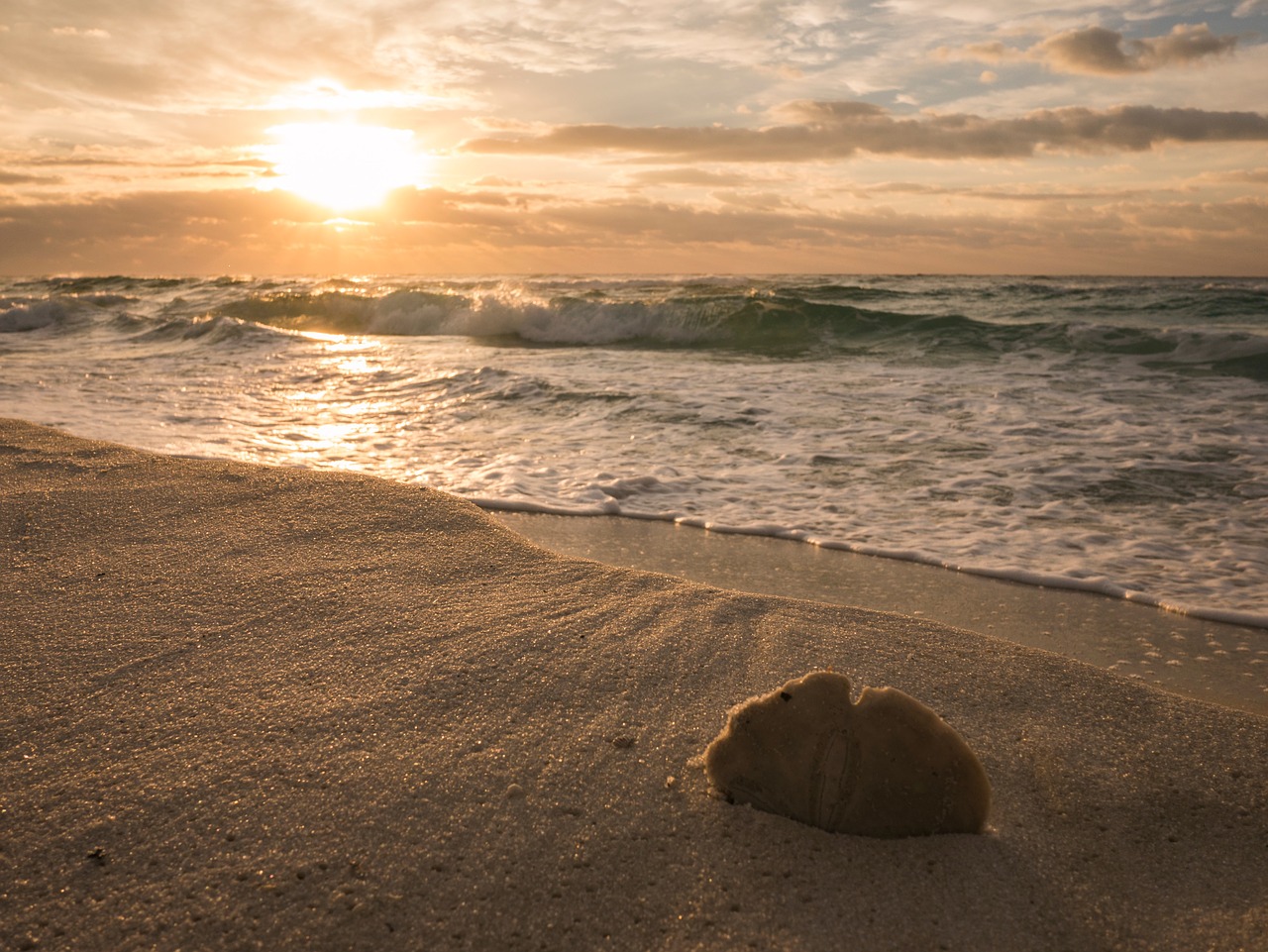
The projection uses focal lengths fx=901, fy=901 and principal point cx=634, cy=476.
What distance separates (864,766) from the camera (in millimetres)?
1706

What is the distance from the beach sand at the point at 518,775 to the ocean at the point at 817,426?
144 centimetres

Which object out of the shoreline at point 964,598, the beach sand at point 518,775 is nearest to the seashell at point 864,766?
the beach sand at point 518,775

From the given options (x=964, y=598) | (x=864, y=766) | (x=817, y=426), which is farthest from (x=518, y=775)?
(x=817, y=426)

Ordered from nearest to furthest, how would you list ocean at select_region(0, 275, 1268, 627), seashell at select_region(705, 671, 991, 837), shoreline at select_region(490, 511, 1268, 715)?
seashell at select_region(705, 671, 991, 837) → shoreline at select_region(490, 511, 1268, 715) → ocean at select_region(0, 275, 1268, 627)

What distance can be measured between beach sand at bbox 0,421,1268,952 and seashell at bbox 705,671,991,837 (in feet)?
0.16

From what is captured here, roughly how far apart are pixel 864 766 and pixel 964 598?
6.18ft

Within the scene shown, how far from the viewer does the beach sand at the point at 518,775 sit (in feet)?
4.91

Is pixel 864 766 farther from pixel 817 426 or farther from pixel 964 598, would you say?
pixel 817 426

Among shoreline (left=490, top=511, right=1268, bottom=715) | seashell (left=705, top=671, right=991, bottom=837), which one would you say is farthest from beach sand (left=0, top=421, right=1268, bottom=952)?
shoreline (left=490, top=511, right=1268, bottom=715)

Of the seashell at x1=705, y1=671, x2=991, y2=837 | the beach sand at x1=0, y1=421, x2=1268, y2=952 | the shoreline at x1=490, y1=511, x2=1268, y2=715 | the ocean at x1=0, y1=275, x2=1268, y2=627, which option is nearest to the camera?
the beach sand at x1=0, y1=421, x2=1268, y2=952

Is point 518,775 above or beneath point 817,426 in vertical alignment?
beneath

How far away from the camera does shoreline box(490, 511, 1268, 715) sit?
286cm

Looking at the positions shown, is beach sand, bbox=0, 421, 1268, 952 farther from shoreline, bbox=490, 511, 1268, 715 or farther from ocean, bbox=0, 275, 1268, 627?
ocean, bbox=0, 275, 1268, 627

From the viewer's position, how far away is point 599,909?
59.4 inches
